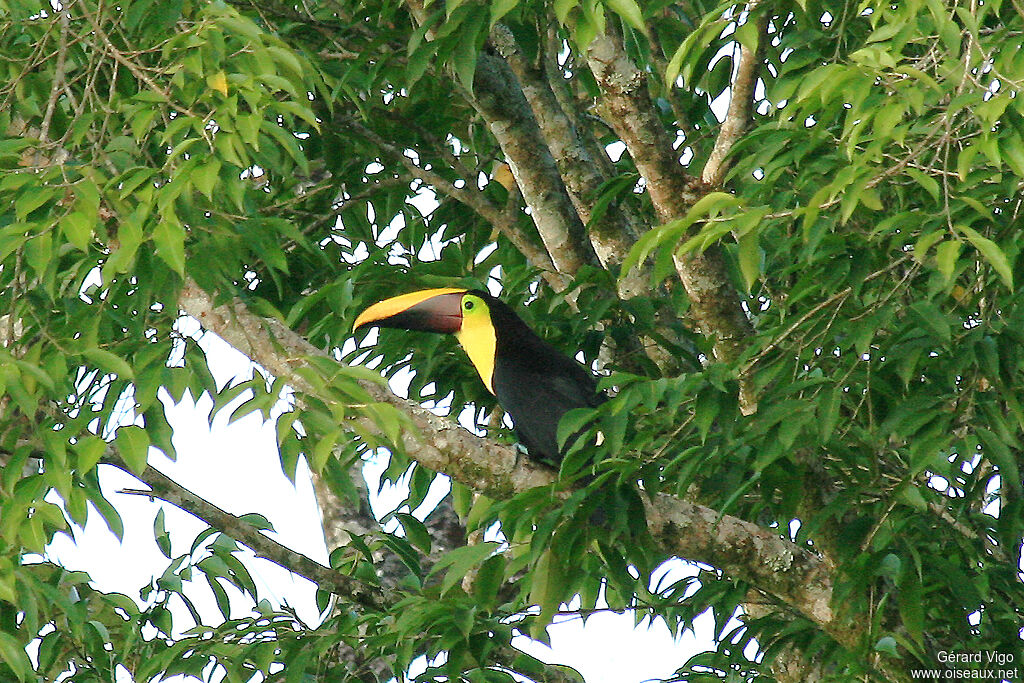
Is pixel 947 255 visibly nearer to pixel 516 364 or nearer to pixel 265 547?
pixel 516 364

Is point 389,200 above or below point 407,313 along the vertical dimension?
above

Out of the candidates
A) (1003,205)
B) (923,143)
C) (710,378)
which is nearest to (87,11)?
(710,378)

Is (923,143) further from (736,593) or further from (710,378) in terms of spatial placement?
(736,593)

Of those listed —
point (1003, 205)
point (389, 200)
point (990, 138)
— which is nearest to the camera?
point (990, 138)

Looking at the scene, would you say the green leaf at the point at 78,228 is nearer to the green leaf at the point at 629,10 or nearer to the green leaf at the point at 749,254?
the green leaf at the point at 629,10

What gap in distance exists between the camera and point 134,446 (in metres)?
2.28

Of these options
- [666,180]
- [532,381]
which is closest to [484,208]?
[532,381]

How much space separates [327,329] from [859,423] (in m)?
1.61

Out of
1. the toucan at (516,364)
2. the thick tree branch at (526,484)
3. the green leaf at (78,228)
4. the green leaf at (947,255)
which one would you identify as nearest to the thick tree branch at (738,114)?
the toucan at (516,364)

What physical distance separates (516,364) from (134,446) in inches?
78.7

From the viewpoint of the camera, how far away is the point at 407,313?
392 centimetres

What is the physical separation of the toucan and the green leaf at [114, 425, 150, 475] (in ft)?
5.82

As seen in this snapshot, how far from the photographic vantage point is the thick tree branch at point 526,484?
2.94 meters

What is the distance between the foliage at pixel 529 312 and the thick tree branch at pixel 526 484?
0.08 meters
